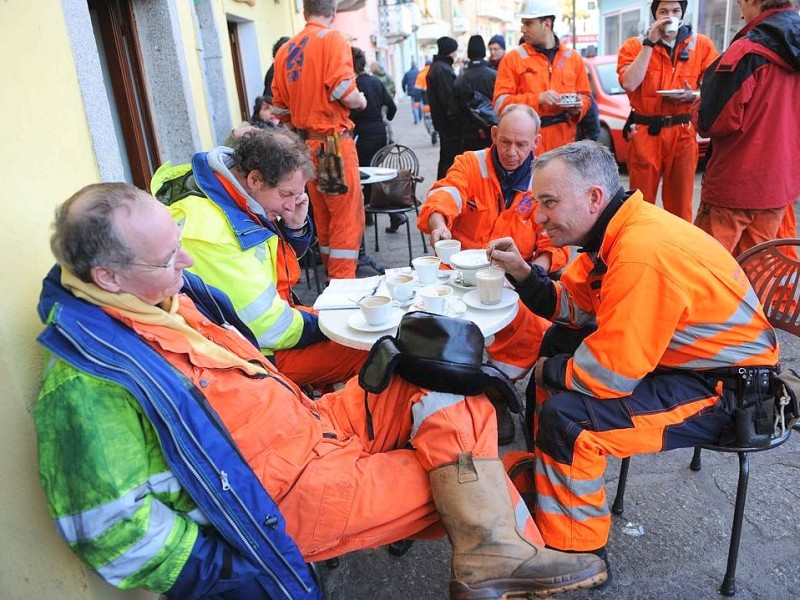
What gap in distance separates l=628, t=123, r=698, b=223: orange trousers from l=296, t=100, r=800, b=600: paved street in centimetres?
268

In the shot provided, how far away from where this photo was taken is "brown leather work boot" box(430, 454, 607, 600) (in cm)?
151

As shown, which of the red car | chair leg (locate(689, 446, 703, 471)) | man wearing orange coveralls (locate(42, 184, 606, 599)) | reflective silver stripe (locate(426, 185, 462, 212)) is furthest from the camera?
the red car

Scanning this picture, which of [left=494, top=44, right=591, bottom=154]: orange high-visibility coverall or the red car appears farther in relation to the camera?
the red car

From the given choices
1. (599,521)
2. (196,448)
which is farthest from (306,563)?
(599,521)

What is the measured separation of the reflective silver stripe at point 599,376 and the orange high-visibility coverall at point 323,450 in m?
0.35

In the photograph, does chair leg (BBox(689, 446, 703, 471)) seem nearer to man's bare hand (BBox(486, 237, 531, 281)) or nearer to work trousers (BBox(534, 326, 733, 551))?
work trousers (BBox(534, 326, 733, 551))

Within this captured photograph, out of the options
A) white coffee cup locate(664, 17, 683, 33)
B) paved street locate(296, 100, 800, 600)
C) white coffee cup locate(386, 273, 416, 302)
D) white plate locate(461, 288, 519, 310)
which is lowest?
paved street locate(296, 100, 800, 600)

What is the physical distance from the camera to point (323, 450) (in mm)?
1773

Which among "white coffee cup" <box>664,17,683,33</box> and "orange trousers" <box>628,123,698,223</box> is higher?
"white coffee cup" <box>664,17,683,33</box>

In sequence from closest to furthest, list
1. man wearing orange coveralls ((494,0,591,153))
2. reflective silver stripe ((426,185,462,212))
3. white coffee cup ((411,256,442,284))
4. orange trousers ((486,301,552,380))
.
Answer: white coffee cup ((411,256,442,284)), orange trousers ((486,301,552,380)), reflective silver stripe ((426,185,462,212)), man wearing orange coveralls ((494,0,591,153))

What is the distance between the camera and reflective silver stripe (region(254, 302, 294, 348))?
7.73 ft

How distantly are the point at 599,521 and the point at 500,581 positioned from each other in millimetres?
580

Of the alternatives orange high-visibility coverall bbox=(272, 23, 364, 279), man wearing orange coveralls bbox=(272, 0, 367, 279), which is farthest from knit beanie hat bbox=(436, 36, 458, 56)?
orange high-visibility coverall bbox=(272, 23, 364, 279)

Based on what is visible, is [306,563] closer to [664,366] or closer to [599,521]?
[599,521]
